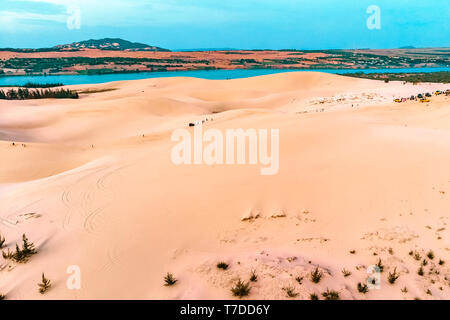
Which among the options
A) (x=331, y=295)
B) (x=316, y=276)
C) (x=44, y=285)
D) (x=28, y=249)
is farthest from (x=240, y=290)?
(x=28, y=249)

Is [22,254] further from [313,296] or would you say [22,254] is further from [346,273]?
[346,273]

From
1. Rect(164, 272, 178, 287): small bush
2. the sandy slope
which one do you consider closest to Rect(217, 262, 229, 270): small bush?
the sandy slope

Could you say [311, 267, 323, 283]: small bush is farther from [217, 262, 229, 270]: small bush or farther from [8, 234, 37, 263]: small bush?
[8, 234, 37, 263]: small bush

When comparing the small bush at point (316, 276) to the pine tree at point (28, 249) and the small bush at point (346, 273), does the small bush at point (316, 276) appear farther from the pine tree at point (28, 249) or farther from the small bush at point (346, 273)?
the pine tree at point (28, 249)

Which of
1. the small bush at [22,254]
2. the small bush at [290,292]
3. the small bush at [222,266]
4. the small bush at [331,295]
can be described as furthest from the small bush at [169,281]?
the small bush at [22,254]

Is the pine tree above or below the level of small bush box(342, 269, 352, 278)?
above

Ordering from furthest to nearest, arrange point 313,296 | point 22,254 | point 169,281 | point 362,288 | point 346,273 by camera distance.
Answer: point 22,254 → point 346,273 → point 169,281 → point 362,288 → point 313,296

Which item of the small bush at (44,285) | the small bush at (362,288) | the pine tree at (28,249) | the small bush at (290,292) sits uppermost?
the pine tree at (28,249)

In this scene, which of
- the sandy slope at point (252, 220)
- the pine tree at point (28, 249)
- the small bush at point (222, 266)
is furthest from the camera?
the pine tree at point (28, 249)

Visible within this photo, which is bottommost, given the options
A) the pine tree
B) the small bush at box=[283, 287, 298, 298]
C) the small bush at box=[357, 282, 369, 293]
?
the small bush at box=[357, 282, 369, 293]

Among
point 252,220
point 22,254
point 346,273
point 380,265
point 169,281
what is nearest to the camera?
point 169,281

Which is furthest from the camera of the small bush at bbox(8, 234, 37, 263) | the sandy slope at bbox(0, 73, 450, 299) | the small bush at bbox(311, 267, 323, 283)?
the small bush at bbox(8, 234, 37, 263)

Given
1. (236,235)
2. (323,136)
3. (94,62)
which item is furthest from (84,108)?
(94,62)
